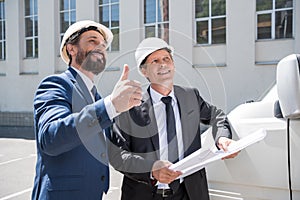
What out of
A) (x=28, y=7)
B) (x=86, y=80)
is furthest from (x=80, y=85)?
(x=28, y=7)

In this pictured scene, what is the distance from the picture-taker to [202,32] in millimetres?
10125

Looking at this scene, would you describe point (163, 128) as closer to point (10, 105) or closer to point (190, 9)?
point (190, 9)

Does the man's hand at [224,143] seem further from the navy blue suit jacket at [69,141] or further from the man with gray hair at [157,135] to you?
the navy blue suit jacket at [69,141]

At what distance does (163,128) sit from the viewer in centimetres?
172

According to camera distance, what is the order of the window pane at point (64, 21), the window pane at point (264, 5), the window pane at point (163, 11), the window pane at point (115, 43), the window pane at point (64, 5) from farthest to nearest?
the window pane at point (64, 21) → the window pane at point (64, 5) → the window pane at point (163, 11) → the window pane at point (264, 5) → the window pane at point (115, 43)

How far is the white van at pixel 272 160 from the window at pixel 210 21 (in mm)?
8112

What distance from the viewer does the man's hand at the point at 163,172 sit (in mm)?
1575

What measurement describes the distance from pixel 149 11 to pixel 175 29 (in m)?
4.69

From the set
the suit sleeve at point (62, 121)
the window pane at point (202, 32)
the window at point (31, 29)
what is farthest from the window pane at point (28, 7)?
the suit sleeve at point (62, 121)

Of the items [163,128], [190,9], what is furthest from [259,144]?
[190,9]

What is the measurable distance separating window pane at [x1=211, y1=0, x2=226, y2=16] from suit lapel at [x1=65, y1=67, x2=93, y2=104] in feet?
29.0

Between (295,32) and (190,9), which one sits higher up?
(190,9)

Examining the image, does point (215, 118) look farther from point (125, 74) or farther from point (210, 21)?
point (210, 21)

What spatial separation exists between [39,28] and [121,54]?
12348 mm
